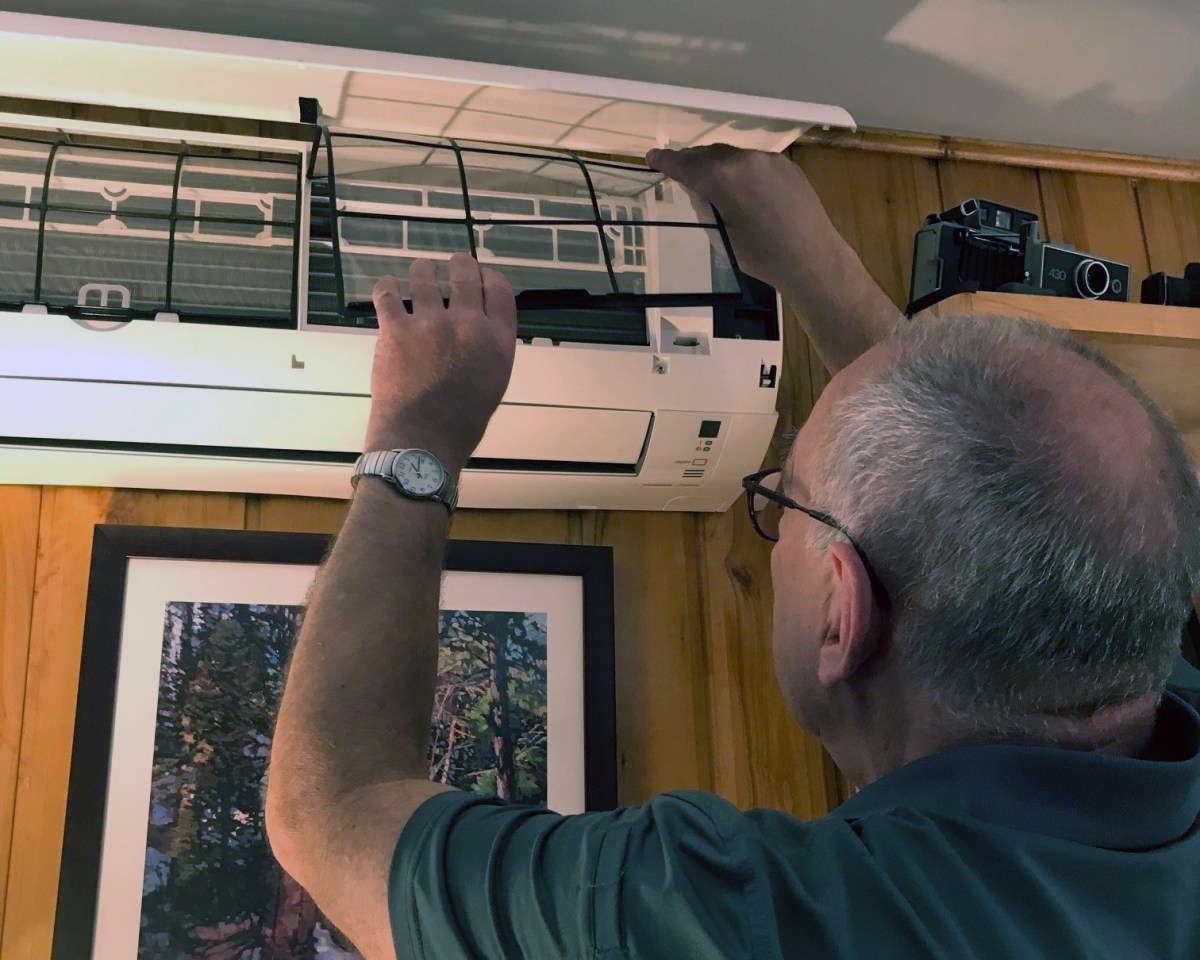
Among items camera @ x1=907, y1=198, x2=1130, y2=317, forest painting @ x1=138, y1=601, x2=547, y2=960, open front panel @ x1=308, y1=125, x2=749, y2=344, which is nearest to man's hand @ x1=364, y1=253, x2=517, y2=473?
open front panel @ x1=308, y1=125, x2=749, y2=344

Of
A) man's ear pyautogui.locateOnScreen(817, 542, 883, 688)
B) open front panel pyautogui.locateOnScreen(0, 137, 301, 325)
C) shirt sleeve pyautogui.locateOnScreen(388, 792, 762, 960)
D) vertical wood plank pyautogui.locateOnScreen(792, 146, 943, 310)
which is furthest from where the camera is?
vertical wood plank pyautogui.locateOnScreen(792, 146, 943, 310)

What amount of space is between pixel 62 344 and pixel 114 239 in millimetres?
107

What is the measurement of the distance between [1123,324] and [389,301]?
0.76m

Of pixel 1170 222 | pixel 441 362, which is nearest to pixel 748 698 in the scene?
pixel 441 362

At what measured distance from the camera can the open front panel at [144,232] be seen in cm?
94

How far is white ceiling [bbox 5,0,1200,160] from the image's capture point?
114cm

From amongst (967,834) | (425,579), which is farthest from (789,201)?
(967,834)

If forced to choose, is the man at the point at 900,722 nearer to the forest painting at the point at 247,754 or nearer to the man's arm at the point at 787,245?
the man's arm at the point at 787,245

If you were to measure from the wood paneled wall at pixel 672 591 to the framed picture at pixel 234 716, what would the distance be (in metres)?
0.04

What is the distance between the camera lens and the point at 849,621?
2.16ft

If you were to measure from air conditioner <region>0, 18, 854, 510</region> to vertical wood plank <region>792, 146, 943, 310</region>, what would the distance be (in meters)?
0.35

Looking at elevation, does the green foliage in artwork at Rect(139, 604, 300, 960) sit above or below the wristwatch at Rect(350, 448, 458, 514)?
below

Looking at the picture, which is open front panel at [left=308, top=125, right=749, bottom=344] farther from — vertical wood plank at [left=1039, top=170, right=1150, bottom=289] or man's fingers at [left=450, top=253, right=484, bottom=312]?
vertical wood plank at [left=1039, top=170, right=1150, bottom=289]

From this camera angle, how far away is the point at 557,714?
115cm
